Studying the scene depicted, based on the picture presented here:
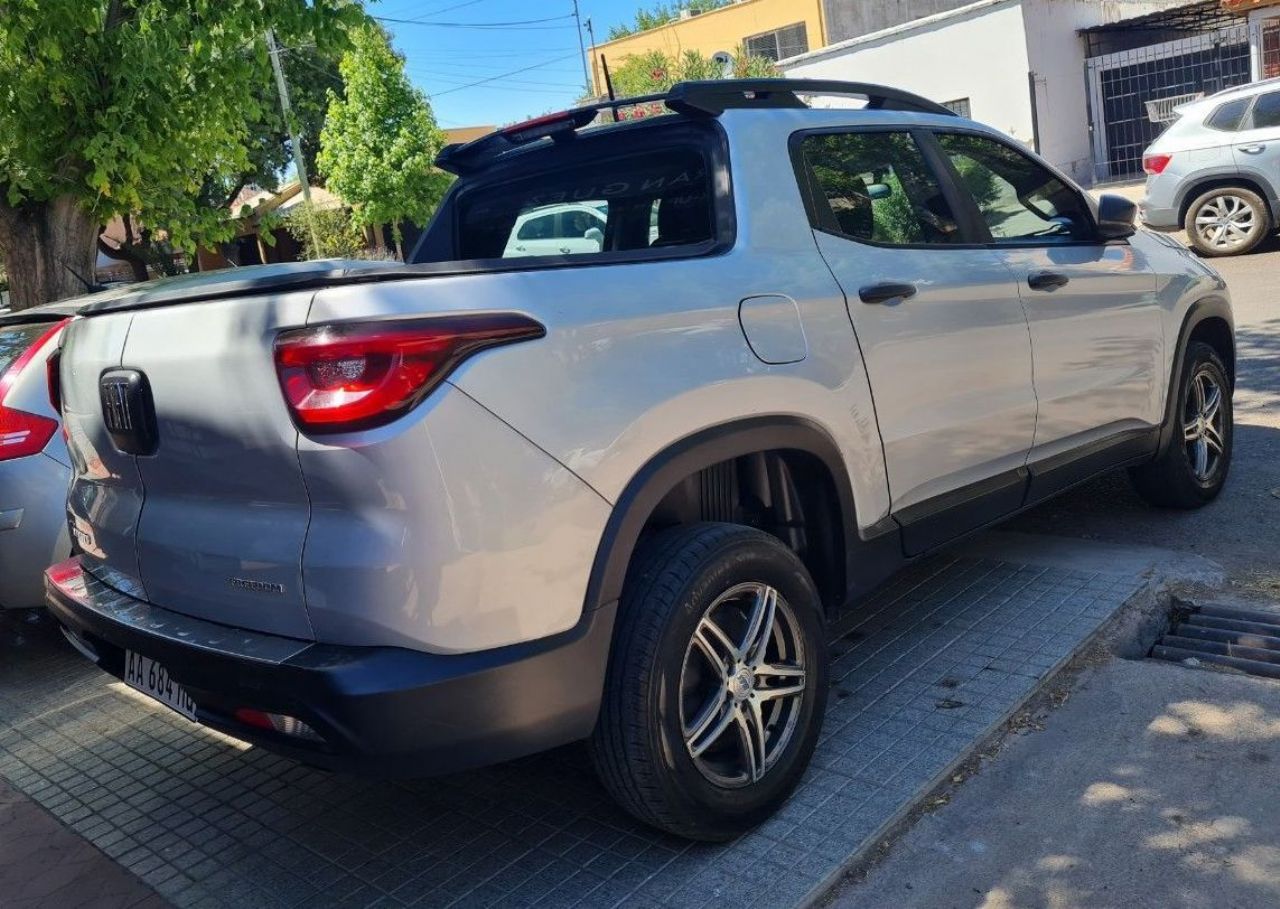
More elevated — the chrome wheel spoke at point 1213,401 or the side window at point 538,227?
the side window at point 538,227

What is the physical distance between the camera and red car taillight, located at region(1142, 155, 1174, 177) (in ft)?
42.3

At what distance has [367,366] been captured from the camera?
7.67 ft

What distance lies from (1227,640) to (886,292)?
1802mm

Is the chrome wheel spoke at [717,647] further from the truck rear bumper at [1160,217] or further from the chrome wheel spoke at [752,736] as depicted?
the truck rear bumper at [1160,217]

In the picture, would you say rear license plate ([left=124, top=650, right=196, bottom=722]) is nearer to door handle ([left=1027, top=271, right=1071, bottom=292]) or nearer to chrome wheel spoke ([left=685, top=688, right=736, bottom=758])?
chrome wheel spoke ([left=685, top=688, right=736, bottom=758])

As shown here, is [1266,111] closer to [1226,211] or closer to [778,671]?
[1226,211]

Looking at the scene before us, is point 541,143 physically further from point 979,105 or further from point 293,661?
point 979,105

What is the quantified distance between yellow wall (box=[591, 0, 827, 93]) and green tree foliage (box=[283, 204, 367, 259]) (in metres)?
8.80

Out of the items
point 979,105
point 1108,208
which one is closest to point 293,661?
point 1108,208

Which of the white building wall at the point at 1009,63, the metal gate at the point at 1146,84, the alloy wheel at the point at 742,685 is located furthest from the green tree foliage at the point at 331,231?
the alloy wheel at the point at 742,685

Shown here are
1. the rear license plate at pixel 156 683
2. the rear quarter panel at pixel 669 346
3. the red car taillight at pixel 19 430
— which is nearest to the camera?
the rear quarter panel at pixel 669 346

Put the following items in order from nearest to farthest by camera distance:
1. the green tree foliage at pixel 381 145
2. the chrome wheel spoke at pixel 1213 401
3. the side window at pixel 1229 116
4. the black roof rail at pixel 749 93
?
1. the black roof rail at pixel 749 93
2. the chrome wheel spoke at pixel 1213 401
3. the side window at pixel 1229 116
4. the green tree foliage at pixel 381 145

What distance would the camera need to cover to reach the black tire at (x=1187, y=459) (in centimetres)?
496

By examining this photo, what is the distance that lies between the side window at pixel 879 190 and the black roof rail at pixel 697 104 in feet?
0.54
